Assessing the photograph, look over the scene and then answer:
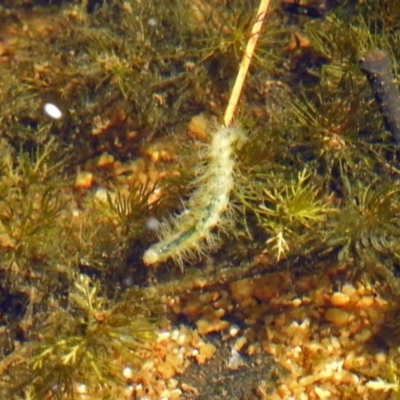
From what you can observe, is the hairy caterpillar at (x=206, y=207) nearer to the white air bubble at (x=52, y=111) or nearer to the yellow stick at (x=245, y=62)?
the yellow stick at (x=245, y=62)

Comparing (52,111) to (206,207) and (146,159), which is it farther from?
(206,207)

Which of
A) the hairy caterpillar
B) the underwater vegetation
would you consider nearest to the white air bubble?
the underwater vegetation

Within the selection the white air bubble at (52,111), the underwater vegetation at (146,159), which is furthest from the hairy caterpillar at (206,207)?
the white air bubble at (52,111)

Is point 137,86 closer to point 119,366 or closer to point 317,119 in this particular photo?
point 317,119

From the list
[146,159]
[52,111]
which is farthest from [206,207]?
[52,111]

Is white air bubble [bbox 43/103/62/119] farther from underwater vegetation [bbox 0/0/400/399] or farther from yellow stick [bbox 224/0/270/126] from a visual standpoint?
yellow stick [bbox 224/0/270/126]

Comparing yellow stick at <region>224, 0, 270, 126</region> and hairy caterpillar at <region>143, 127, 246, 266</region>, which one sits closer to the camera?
hairy caterpillar at <region>143, 127, 246, 266</region>
